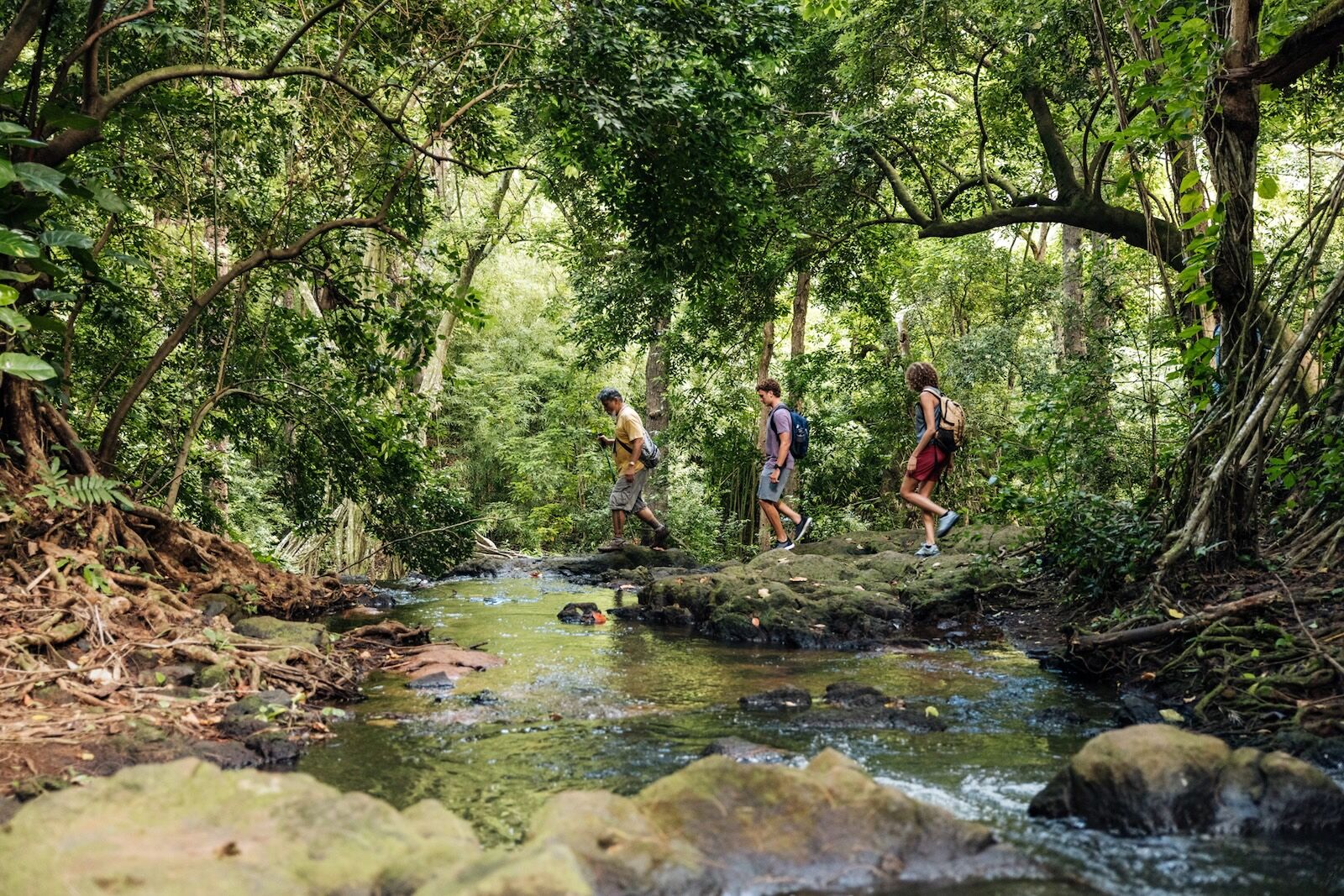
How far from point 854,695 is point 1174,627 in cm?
191

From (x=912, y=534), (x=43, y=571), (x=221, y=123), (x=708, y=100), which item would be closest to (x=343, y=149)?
(x=221, y=123)

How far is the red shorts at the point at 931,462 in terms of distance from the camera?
10492mm

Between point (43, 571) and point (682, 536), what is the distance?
1226cm

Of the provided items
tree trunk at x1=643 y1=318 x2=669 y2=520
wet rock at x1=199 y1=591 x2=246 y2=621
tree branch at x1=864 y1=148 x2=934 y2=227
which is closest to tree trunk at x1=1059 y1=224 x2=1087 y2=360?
tree branch at x1=864 y1=148 x2=934 y2=227

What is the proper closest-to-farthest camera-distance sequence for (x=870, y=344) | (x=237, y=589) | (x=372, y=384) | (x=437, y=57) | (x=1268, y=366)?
1. (x=1268, y=366)
2. (x=237, y=589)
3. (x=437, y=57)
4. (x=372, y=384)
5. (x=870, y=344)

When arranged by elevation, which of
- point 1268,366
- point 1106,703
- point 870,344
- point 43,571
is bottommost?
point 1106,703

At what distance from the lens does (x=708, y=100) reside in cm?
808

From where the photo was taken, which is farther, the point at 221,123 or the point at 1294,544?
the point at 221,123

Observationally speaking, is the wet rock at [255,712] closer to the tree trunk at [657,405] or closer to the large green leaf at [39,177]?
the large green leaf at [39,177]

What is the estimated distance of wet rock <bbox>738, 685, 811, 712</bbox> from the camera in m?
5.50

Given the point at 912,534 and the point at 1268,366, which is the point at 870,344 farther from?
the point at 1268,366

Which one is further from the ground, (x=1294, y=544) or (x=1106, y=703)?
(x=1294, y=544)

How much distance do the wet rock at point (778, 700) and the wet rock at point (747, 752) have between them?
36.5 inches

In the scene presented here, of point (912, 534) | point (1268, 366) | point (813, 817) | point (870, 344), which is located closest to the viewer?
point (813, 817)
